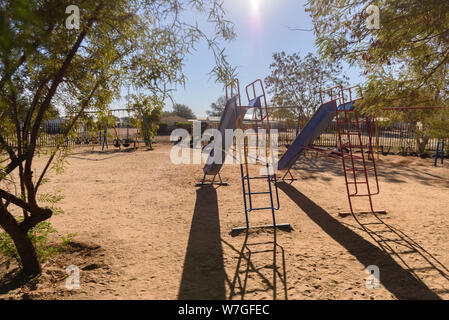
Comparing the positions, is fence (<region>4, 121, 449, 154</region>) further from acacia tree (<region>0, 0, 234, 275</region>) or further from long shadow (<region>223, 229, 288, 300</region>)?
long shadow (<region>223, 229, 288, 300</region>)

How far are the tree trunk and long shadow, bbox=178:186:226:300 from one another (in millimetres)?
1776

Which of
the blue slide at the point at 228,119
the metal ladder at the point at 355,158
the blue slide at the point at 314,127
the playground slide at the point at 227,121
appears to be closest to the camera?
the blue slide at the point at 228,119

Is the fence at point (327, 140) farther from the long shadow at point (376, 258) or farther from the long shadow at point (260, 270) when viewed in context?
the long shadow at point (376, 258)

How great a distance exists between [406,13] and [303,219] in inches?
146

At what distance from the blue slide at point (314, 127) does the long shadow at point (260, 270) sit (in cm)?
356

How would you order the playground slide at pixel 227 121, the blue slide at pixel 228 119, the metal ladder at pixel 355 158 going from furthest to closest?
the playground slide at pixel 227 121 → the metal ladder at pixel 355 158 → the blue slide at pixel 228 119

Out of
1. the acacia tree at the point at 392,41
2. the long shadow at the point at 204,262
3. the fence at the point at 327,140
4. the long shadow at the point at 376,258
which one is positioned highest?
the acacia tree at the point at 392,41

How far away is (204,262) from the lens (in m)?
3.72

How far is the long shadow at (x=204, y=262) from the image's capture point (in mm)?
3051

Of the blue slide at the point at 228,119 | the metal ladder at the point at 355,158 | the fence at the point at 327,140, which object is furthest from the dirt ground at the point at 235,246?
the fence at the point at 327,140

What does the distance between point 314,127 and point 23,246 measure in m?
6.31

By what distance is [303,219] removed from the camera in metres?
5.57

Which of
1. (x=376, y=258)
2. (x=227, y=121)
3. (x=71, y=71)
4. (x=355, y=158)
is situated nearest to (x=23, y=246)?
(x=71, y=71)

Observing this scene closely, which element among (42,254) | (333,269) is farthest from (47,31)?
(333,269)
